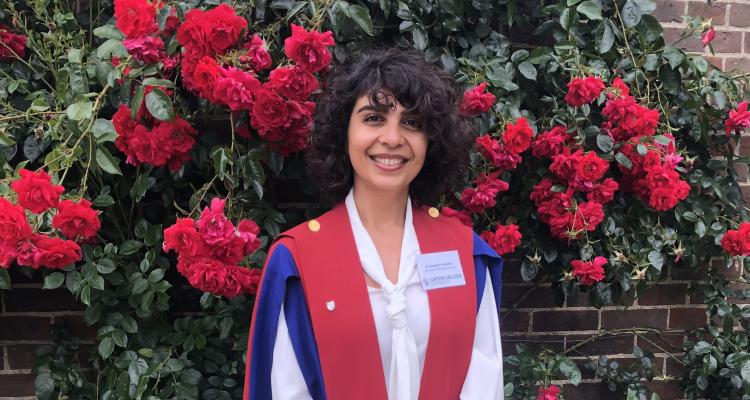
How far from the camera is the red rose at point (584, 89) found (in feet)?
5.33

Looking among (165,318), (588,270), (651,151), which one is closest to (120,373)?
(165,318)

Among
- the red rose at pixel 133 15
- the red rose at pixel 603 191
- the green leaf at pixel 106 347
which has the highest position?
the red rose at pixel 133 15

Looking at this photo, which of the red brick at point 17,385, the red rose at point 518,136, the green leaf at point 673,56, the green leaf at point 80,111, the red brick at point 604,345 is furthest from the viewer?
the red brick at point 604,345

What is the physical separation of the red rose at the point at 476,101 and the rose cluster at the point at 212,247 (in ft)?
2.14

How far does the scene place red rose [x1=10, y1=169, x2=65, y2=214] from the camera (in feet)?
4.16

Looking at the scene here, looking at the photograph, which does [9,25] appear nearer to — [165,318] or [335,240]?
[165,318]

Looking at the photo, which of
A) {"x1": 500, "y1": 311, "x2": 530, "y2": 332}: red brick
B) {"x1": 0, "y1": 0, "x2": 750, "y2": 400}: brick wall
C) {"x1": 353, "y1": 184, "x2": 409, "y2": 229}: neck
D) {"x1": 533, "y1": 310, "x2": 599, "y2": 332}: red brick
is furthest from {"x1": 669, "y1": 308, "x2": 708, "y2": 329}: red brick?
{"x1": 353, "y1": 184, "x2": 409, "y2": 229}: neck

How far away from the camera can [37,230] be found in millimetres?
1401

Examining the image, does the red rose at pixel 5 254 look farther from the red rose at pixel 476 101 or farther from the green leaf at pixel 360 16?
the red rose at pixel 476 101

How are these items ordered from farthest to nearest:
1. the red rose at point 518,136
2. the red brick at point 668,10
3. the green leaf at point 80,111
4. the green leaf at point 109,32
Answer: the red brick at point 668,10
the red rose at point 518,136
the green leaf at point 109,32
the green leaf at point 80,111

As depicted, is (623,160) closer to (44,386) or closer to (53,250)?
(53,250)

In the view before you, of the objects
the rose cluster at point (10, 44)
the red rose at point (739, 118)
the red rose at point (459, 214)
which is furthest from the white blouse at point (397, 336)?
the red rose at point (739, 118)

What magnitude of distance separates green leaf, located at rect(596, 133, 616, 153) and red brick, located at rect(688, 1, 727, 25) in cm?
80

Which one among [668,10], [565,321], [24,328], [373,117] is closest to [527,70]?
[373,117]
